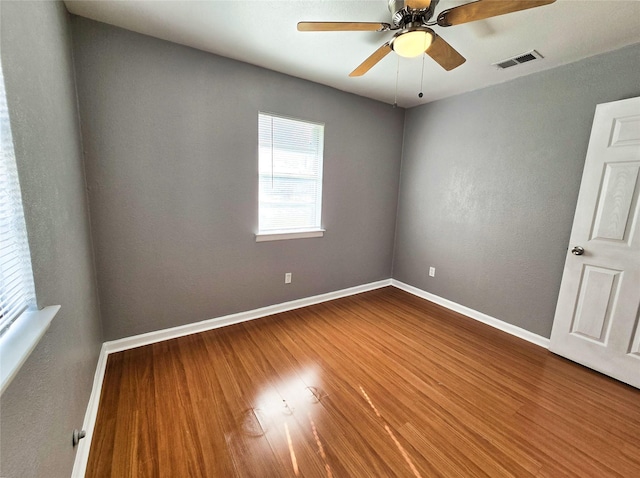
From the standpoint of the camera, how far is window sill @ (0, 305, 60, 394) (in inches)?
25.3

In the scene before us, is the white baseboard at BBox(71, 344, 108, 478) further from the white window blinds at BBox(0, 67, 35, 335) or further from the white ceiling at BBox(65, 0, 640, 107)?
the white ceiling at BBox(65, 0, 640, 107)

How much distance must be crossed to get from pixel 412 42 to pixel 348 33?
0.66m

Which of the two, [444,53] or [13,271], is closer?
[13,271]

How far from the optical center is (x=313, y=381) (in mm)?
1929

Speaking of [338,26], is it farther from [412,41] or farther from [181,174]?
[181,174]

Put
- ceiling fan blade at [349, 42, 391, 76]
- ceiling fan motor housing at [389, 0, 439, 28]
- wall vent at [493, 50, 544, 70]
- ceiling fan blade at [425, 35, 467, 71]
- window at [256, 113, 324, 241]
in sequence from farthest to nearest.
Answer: window at [256, 113, 324, 241] → wall vent at [493, 50, 544, 70] → ceiling fan blade at [349, 42, 391, 76] → ceiling fan blade at [425, 35, 467, 71] → ceiling fan motor housing at [389, 0, 439, 28]

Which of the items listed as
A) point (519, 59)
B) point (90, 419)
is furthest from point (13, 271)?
point (519, 59)

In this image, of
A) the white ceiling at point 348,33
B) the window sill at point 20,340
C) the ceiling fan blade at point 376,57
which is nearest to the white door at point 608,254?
the white ceiling at point 348,33

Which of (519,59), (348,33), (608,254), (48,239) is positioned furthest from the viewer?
(519,59)

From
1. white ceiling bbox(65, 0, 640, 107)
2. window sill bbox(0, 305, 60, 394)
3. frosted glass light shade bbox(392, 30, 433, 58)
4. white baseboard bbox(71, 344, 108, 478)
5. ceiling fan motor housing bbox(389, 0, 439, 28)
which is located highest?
white ceiling bbox(65, 0, 640, 107)

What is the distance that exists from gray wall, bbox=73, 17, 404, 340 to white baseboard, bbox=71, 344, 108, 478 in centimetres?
28

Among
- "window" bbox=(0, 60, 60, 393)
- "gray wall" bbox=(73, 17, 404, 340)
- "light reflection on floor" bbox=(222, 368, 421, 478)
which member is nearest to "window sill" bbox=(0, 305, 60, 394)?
"window" bbox=(0, 60, 60, 393)

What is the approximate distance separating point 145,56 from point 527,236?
144 inches

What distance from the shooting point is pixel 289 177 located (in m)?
2.84
